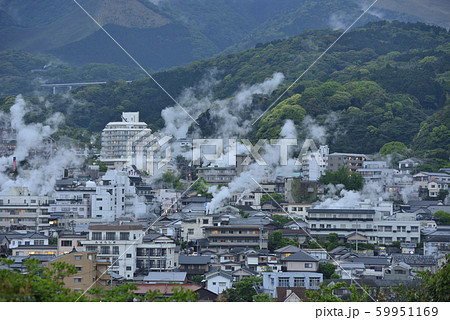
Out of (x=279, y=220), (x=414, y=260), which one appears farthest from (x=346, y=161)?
(x=414, y=260)

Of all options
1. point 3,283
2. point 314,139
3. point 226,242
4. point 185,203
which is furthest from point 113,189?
point 3,283

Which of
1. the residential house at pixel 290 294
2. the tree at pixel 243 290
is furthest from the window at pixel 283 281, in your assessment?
the residential house at pixel 290 294

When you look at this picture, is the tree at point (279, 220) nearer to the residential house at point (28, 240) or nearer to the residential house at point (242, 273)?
the residential house at point (242, 273)

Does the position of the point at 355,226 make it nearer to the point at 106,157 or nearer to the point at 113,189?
the point at 113,189

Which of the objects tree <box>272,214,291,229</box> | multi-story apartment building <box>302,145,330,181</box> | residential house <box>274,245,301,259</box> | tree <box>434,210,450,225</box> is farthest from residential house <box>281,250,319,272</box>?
multi-story apartment building <box>302,145,330,181</box>

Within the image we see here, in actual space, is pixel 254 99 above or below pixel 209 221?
above

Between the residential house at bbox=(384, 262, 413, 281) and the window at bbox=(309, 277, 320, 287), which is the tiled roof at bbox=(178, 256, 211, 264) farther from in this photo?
the residential house at bbox=(384, 262, 413, 281)
